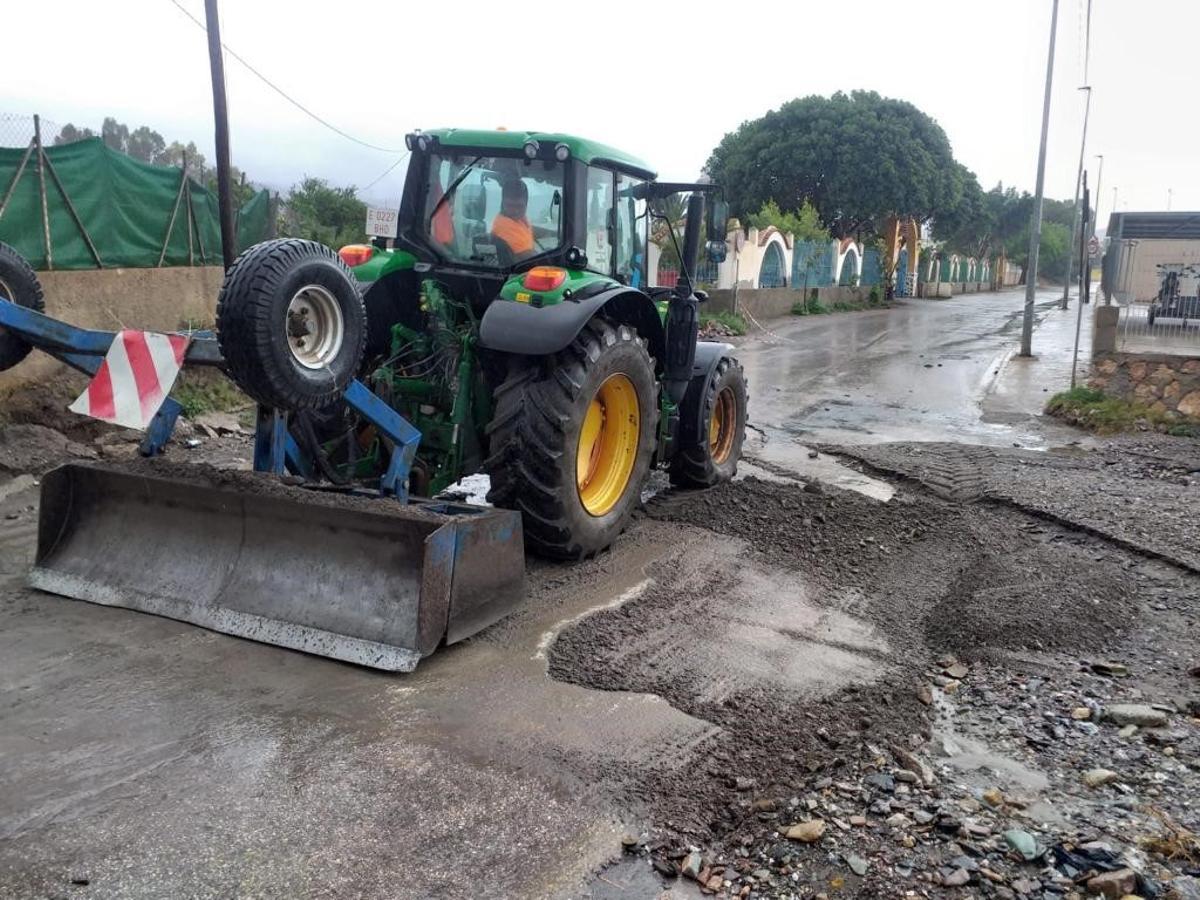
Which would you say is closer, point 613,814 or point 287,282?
point 613,814

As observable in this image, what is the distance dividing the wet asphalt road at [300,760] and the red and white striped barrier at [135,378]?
95 cm

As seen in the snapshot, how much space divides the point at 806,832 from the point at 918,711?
1138 mm

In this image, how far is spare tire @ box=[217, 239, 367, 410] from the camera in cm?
370

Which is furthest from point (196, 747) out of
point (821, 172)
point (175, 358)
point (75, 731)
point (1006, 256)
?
point (1006, 256)

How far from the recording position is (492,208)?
5566mm

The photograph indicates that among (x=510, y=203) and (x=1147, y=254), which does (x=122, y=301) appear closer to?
(x=510, y=203)

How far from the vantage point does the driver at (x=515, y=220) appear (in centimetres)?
543

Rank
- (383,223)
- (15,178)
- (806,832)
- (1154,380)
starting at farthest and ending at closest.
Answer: (1154,380)
(15,178)
(383,223)
(806,832)

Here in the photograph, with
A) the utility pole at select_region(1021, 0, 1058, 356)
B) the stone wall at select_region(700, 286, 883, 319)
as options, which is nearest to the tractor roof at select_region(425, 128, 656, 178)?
the utility pole at select_region(1021, 0, 1058, 356)

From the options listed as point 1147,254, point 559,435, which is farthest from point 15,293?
point 1147,254

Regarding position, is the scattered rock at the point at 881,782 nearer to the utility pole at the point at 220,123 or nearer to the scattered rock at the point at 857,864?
the scattered rock at the point at 857,864

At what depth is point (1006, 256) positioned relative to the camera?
8031cm

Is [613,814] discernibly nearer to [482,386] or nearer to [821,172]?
[482,386]

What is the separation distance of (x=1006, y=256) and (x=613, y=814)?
8671 cm
